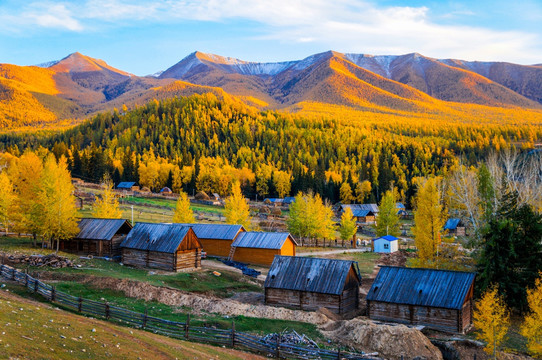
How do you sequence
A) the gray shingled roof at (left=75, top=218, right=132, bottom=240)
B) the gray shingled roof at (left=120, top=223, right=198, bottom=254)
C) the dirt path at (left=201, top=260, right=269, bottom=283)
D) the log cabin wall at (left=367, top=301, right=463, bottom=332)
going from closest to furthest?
1. the log cabin wall at (left=367, top=301, right=463, bottom=332)
2. the gray shingled roof at (left=120, top=223, right=198, bottom=254)
3. the dirt path at (left=201, top=260, right=269, bottom=283)
4. the gray shingled roof at (left=75, top=218, right=132, bottom=240)

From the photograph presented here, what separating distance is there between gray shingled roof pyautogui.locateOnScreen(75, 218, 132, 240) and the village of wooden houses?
131mm

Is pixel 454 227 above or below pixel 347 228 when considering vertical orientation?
below

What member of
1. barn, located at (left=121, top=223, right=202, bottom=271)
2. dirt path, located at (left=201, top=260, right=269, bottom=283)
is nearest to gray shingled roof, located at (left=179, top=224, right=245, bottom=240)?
dirt path, located at (left=201, top=260, right=269, bottom=283)

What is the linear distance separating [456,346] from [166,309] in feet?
65.1

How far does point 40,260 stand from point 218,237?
23668mm

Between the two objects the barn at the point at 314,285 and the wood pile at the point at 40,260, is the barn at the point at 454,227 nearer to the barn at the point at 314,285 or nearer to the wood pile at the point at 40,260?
the barn at the point at 314,285

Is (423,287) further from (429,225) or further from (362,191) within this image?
(362,191)

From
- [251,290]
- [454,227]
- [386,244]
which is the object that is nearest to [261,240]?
[251,290]

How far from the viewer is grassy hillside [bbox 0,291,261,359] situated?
655 inches

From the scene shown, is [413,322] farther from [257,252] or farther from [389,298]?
[257,252]

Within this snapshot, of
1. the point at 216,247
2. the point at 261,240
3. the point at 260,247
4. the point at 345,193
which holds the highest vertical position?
the point at 345,193

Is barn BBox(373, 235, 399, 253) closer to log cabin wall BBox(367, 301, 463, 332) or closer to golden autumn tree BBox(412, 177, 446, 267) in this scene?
golden autumn tree BBox(412, 177, 446, 267)

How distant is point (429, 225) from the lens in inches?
1834

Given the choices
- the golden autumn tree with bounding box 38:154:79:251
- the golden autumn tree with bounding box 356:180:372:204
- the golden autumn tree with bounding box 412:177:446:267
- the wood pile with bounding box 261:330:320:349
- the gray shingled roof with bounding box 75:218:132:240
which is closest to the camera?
the wood pile with bounding box 261:330:320:349
